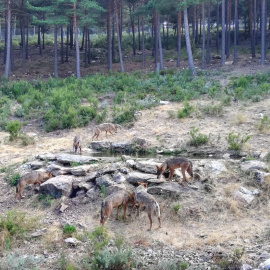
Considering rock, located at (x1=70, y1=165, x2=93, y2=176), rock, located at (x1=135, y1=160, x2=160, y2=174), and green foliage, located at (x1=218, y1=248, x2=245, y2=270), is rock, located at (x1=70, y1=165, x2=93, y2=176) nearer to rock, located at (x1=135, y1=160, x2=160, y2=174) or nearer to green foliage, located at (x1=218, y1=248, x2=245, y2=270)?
rock, located at (x1=135, y1=160, x2=160, y2=174)

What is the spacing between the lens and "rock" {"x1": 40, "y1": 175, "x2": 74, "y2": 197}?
11.7 m

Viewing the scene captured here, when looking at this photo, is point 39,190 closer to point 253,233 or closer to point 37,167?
point 37,167

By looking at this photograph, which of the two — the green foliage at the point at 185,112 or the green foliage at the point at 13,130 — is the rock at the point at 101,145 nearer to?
the green foliage at the point at 13,130

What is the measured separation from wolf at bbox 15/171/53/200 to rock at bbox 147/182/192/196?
→ 10.8 feet

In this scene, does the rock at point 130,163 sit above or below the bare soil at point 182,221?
above

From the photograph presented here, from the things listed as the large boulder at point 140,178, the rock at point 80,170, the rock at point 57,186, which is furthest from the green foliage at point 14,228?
the large boulder at point 140,178

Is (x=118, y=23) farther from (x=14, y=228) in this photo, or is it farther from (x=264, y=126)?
(x=14, y=228)

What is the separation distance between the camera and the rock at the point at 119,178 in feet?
38.4

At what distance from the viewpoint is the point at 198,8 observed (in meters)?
44.4

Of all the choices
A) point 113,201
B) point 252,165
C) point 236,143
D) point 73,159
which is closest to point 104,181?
point 113,201

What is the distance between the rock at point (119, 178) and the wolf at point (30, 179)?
2133 millimetres

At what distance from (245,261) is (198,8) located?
39.6 m

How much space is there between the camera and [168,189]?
11180 millimetres

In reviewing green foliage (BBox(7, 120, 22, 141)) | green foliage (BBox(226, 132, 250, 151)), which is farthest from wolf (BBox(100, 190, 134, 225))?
green foliage (BBox(7, 120, 22, 141))
